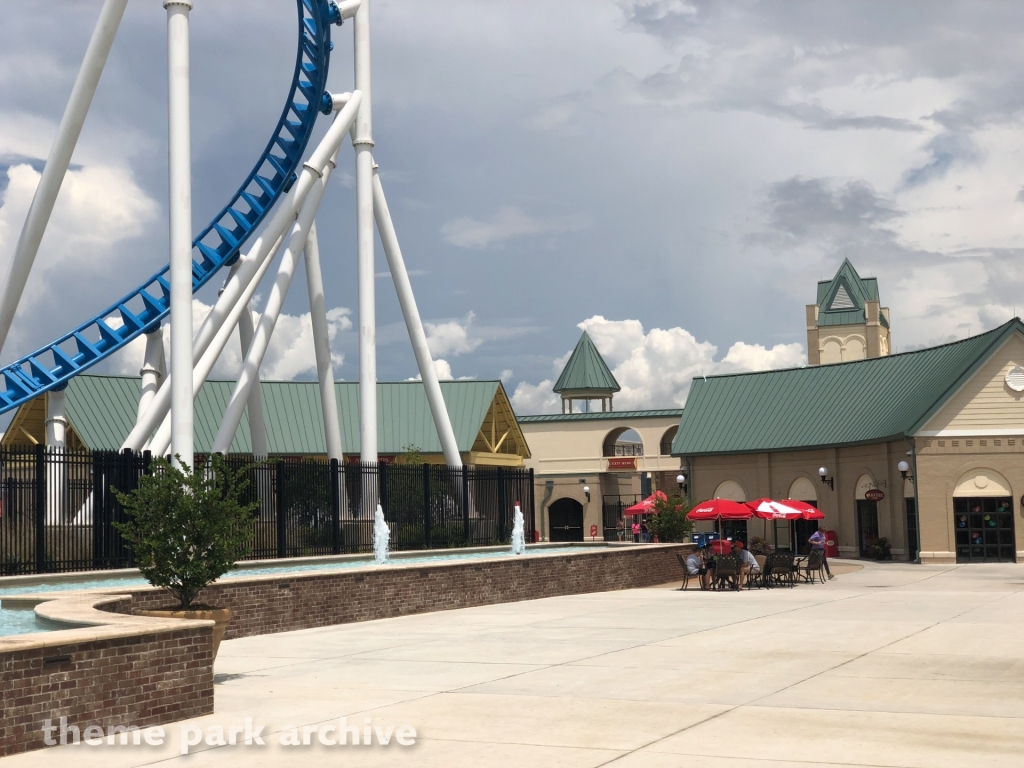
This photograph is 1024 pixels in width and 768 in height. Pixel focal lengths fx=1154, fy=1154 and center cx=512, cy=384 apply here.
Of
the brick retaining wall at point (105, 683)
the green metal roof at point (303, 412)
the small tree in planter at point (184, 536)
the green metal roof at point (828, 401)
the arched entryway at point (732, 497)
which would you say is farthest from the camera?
the green metal roof at point (303, 412)

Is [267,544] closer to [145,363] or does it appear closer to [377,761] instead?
[145,363]

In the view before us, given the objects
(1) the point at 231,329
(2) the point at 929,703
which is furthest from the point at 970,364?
(2) the point at 929,703

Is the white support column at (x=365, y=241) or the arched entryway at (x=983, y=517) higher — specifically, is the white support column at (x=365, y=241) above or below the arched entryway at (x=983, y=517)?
above

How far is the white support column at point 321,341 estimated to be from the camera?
33.4 metres

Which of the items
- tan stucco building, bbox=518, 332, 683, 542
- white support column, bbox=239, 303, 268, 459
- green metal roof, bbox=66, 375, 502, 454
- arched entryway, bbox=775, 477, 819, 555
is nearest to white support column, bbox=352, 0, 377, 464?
white support column, bbox=239, 303, 268, 459

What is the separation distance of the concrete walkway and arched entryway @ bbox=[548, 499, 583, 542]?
163 feet

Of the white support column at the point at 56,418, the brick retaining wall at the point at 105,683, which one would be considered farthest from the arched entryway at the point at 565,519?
the brick retaining wall at the point at 105,683

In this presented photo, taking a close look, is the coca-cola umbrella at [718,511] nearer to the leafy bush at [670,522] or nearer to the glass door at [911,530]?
the leafy bush at [670,522]

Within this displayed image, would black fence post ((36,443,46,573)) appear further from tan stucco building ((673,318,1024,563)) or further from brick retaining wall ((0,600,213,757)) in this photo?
tan stucco building ((673,318,1024,563))

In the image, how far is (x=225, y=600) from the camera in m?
16.2

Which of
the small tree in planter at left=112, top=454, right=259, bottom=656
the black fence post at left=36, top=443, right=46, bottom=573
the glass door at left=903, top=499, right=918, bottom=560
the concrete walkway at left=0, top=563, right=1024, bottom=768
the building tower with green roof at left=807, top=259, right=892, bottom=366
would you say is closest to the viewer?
the concrete walkway at left=0, top=563, right=1024, bottom=768

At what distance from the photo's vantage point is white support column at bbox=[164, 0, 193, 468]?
72.2 ft

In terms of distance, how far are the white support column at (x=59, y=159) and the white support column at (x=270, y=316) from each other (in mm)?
5614

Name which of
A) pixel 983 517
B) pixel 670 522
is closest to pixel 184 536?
pixel 670 522
